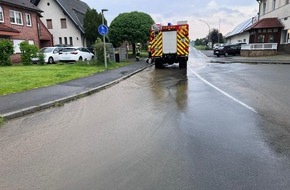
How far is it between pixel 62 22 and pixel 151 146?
41489mm

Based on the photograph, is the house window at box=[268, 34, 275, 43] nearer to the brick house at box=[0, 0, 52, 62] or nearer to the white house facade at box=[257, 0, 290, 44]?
the white house facade at box=[257, 0, 290, 44]

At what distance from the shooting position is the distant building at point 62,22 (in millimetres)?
41406

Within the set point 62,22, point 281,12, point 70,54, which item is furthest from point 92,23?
point 281,12

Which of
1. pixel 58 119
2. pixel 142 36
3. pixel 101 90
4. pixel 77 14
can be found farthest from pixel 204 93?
pixel 77 14

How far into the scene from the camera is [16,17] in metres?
29.1

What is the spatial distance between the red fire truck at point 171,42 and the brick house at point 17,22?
13992 mm

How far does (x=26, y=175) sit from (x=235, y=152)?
3294 millimetres

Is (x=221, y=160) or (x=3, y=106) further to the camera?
(x=3, y=106)

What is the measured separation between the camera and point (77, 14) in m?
44.1

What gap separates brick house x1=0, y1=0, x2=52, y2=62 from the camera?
86.5 feet

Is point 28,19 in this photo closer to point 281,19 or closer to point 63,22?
point 63,22

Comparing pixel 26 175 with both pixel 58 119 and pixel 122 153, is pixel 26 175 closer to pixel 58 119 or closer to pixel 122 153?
pixel 122 153

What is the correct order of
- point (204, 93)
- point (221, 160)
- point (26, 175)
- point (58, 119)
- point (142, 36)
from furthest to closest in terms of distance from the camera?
point (142, 36) → point (204, 93) → point (58, 119) → point (221, 160) → point (26, 175)

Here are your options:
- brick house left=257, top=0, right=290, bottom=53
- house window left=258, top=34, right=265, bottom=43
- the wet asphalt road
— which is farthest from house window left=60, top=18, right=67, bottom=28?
the wet asphalt road
